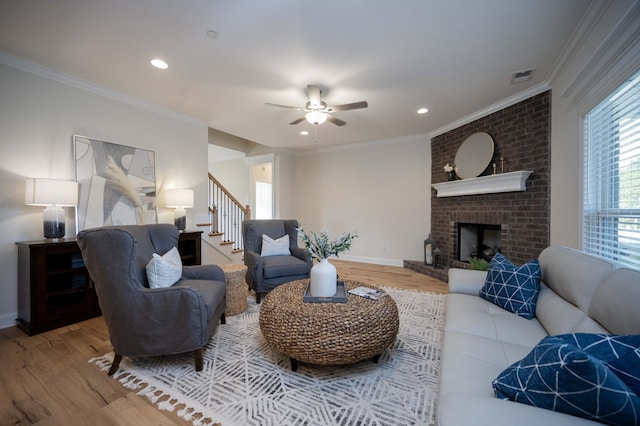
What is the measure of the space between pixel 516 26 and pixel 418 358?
269cm

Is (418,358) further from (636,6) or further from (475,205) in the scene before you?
(475,205)

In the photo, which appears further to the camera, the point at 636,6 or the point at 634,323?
the point at 636,6

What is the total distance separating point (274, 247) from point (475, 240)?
3352 mm

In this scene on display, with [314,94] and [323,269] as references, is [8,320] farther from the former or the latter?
[314,94]

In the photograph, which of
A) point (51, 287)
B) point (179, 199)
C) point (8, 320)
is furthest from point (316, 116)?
point (8, 320)

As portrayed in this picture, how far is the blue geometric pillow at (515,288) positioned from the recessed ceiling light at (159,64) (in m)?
3.53

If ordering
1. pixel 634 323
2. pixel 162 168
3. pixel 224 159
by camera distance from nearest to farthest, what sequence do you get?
pixel 634 323
pixel 162 168
pixel 224 159

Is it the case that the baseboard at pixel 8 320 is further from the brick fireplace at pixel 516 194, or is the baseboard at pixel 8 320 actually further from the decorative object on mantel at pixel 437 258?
the decorative object on mantel at pixel 437 258

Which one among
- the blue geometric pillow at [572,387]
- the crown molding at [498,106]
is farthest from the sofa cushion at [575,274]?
the crown molding at [498,106]

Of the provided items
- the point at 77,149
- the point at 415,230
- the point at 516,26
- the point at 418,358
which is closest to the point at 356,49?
the point at 516,26

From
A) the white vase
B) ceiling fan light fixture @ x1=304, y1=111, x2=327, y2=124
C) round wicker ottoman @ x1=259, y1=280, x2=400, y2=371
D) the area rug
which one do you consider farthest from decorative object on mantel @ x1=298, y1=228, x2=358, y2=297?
ceiling fan light fixture @ x1=304, y1=111, x2=327, y2=124

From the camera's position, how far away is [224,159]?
6914 mm

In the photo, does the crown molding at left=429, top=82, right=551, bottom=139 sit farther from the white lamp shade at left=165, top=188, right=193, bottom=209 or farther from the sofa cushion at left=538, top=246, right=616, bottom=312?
the white lamp shade at left=165, top=188, right=193, bottom=209

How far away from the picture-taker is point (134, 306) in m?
1.69
